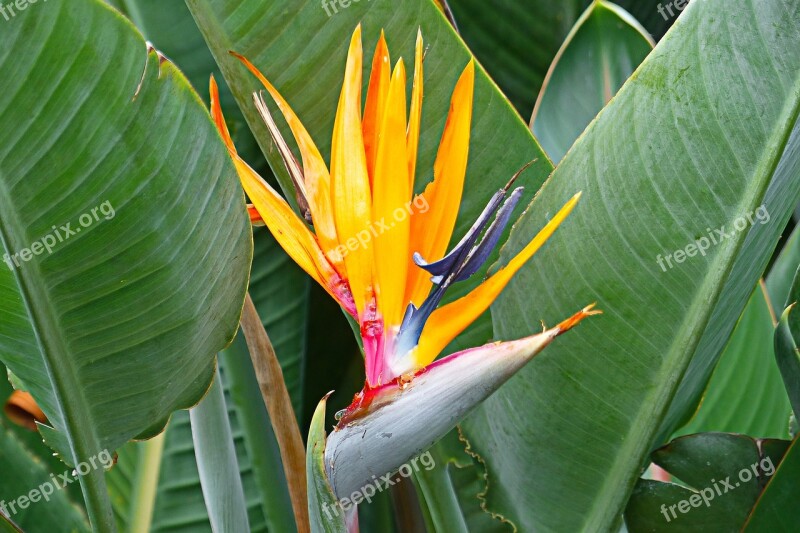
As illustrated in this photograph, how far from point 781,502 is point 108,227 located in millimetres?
549

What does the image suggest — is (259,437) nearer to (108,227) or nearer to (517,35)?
(108,227)

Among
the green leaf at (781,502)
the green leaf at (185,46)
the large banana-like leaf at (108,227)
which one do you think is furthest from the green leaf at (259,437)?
the green leaf at (781,502)

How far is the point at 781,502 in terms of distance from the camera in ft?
2.08

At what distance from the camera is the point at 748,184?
1.80 feet

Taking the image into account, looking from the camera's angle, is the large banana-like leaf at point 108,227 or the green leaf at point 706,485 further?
the green leaf at point 706,485

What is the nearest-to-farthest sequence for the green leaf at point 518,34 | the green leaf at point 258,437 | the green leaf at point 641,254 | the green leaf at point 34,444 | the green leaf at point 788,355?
the green leaf at point 641,254 < the green leaf at point 788,355 < the green leaf at point 258,437 < the green leaf at point 34,444 < the green leaf at point 518,34

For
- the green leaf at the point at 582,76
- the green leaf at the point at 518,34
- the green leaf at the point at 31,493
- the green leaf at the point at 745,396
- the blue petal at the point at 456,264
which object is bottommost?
the green leaf at the point at 745,396

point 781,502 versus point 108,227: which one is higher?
point 108,227

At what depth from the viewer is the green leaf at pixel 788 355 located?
2.15ft

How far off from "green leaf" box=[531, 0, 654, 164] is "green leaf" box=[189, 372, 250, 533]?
515 millimetres

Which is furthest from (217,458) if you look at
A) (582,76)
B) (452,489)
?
(582,76)

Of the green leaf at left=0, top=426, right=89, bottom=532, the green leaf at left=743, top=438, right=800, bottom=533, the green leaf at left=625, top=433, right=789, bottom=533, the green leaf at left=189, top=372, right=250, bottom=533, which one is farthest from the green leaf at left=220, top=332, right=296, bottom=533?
the green leaf at left=743, top=438, right=800, bottom=533

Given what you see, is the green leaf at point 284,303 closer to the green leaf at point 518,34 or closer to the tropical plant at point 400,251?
the tropical plant at point 400,251

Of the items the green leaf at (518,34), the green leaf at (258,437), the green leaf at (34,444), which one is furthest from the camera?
the green leaf at (518,34)
